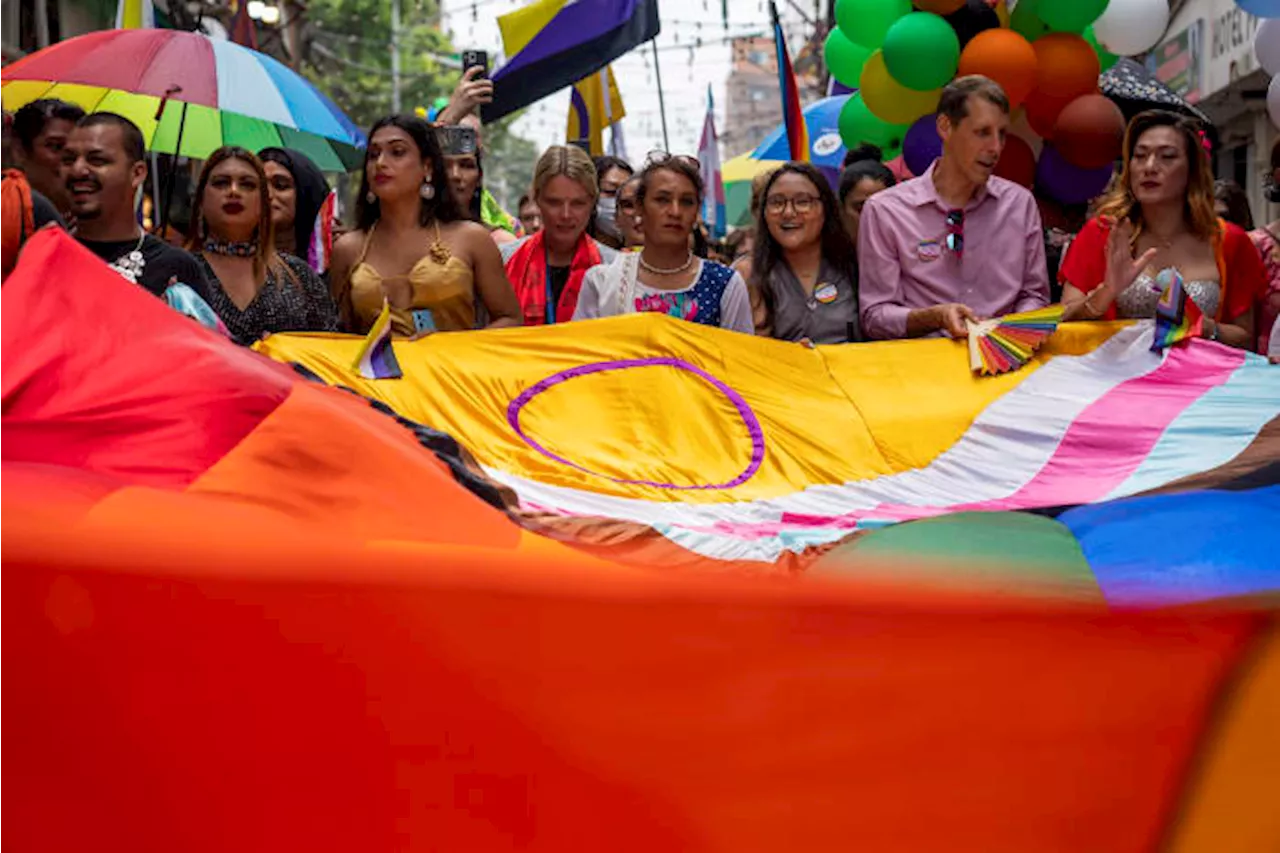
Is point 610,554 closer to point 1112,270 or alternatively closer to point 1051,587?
point 1051,587

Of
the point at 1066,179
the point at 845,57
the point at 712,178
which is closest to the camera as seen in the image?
the point at 1066,179

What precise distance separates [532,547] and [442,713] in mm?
300

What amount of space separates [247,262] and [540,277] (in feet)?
4.41

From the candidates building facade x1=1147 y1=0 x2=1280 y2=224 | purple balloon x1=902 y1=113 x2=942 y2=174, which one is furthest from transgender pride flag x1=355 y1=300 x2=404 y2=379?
building facade x1=1147 y1=0 x2=1280 y2=224

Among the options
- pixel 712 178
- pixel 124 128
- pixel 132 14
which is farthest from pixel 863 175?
pixel 712 178

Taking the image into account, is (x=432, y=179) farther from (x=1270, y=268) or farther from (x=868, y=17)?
(x=1270, y=268)

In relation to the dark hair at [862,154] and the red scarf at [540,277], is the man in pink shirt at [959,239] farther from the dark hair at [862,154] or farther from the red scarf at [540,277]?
the dark hair at [862,154]

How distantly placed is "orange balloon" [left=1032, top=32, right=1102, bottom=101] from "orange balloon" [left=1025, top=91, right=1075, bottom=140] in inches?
0.8

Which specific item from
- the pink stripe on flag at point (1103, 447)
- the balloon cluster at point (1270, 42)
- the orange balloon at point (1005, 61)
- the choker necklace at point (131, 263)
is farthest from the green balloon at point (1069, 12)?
the choker necklace at point (131, 263)

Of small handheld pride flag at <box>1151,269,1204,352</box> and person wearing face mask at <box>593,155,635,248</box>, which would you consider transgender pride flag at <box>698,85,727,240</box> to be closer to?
person wearing face mask at <box>593,155,635,248</box>

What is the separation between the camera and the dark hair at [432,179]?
5246 mm

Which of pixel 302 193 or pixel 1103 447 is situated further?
pixel 302 193

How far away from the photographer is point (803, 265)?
215 inches

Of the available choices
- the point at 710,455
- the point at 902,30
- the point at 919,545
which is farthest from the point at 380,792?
the point at 902,30
